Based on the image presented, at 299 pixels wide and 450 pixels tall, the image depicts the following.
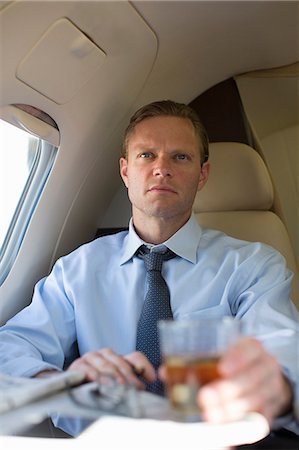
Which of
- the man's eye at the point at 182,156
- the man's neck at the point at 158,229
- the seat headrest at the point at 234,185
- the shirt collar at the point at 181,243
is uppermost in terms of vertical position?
the man's eye at the point at 182,156

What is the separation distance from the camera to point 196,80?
7.45ft

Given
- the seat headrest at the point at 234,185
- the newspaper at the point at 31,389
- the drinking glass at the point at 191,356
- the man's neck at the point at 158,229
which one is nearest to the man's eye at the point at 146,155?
the man's neck at the point at 158,229

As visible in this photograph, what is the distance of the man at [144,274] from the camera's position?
4.77 ft

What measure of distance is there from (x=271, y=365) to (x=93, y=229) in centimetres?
151

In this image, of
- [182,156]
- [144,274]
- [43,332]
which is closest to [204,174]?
[182,156]

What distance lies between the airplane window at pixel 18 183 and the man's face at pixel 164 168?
0.33 m

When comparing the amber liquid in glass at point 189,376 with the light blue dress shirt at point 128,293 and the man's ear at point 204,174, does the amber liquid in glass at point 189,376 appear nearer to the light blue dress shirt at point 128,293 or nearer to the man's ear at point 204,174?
the light blue dress shirt at point 128,293

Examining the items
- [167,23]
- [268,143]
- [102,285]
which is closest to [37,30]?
[167,23]

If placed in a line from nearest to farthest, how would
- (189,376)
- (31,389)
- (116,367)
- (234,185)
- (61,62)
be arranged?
(189,376) → (31,389) → (116,367) → (61,62) → (234,185)

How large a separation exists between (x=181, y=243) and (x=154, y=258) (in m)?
0.10

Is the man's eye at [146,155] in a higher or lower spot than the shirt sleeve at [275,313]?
higher

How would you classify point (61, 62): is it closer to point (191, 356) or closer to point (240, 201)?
point (240, 201)

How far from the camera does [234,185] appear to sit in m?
2.03

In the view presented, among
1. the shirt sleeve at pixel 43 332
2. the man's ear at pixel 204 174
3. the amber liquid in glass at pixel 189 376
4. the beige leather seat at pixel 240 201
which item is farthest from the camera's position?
the beige leather seat at pixel 240 201
